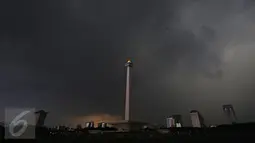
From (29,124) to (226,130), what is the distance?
190 feet

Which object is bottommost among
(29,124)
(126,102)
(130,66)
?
(29,124)

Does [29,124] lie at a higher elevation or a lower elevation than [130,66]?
lower

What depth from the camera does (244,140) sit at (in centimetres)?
6156

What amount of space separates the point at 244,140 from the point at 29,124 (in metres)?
55.5

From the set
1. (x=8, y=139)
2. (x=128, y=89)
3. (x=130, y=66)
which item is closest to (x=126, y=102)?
(x=128, y=89)

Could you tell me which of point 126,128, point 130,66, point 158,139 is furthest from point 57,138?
point 130,66

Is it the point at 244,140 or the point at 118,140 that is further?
the point at 118,140

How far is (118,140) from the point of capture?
69938 mm

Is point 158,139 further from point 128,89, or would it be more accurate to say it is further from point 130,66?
point 130,66

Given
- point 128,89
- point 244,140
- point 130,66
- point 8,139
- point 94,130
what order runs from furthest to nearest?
1. point 130,66
2. point 128,89
3. point 94,130
4. point 244,140
5. point 8,139

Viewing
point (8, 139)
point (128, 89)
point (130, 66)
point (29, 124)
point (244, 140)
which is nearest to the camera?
point (8, 139)

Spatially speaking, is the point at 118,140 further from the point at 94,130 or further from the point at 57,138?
the point at 94,130

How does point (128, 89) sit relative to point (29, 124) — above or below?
above

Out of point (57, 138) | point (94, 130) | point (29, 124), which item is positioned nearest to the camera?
point (29, 124)
